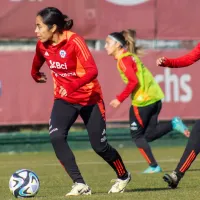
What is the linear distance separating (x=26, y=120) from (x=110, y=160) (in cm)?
765

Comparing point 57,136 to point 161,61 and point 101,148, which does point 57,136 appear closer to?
point 101,148

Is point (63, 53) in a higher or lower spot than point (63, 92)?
higher

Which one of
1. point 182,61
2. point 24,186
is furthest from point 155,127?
point 24,186

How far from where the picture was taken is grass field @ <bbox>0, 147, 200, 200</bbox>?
343 inches

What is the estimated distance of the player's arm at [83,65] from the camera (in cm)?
884

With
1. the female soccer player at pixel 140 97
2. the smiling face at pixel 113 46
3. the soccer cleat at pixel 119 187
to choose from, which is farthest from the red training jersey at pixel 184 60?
the smiling face at pixel 113 46

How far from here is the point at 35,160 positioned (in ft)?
50.7

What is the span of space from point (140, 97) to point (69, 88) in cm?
424

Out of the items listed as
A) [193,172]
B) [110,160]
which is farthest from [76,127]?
[110,160]

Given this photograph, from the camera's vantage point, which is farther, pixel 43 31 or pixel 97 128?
pixel 97 128

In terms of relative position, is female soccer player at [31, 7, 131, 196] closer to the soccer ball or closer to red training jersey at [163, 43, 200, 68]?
the soccer ball

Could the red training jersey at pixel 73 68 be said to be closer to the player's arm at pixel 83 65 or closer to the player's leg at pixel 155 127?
the player's arm at pixel 83 65

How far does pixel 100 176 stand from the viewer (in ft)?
40.3

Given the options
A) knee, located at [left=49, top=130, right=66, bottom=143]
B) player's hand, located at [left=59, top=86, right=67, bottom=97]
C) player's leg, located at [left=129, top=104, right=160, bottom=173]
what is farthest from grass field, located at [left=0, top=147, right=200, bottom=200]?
player's hand, located at [left=59, top=86, right=67, bottom=97]
